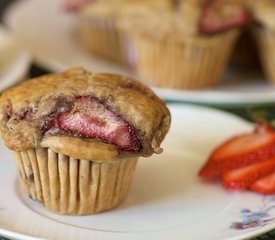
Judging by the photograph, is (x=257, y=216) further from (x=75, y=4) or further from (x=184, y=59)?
(x=75, y=4)

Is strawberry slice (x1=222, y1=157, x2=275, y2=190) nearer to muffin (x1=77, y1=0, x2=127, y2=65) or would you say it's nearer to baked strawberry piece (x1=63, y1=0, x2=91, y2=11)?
muffin (x1=77, y1=0, x2=127, y2=65)

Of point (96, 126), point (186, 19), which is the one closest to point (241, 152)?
point (96, 126)

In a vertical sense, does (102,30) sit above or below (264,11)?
below

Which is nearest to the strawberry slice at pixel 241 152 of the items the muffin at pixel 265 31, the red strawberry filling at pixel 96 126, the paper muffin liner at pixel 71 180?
the paper muffin liner at pixel 71 180

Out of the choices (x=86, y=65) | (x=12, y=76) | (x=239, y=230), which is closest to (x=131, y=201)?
(x=239, y=230)

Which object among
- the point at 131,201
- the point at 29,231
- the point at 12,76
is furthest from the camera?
the point at 12,76

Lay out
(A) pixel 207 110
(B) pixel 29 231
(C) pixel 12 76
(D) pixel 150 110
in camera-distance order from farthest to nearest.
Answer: (C) pixel 12 76 < (A) pixel 207 110 < (D) pixel 150 110 < (B) pixel 29 231

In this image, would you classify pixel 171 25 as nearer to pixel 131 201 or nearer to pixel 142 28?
pixel 142 28

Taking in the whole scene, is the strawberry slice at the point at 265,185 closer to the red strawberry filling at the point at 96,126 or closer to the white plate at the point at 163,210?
the white plate at the point at 163,210
